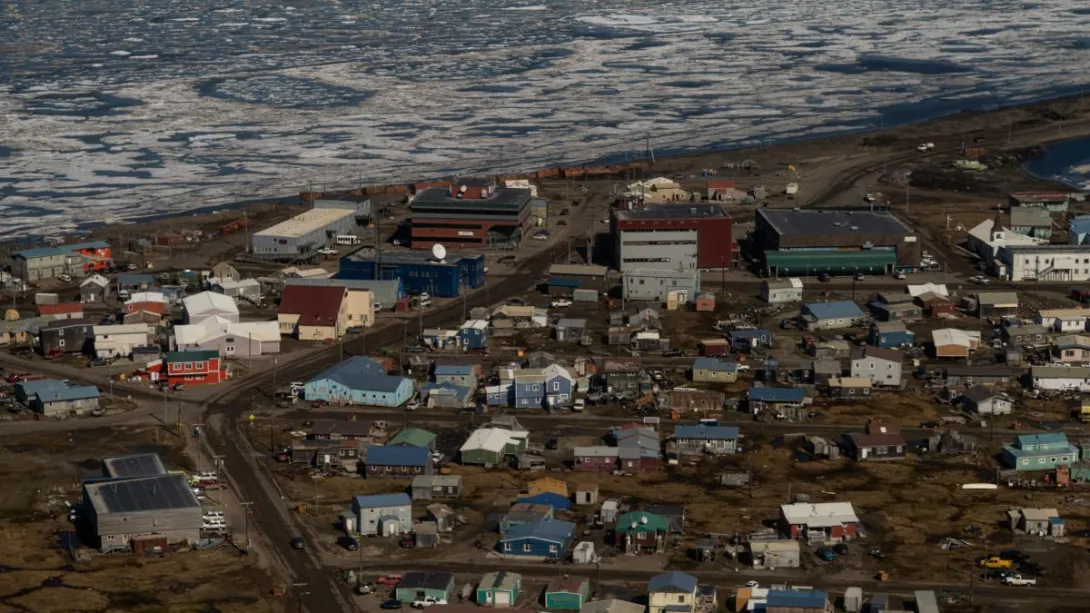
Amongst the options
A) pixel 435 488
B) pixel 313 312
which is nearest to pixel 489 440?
pixel 435 488

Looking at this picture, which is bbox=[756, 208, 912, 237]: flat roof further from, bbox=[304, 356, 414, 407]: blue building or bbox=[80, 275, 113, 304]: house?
bbox=[80, 275, 113, 304]: house

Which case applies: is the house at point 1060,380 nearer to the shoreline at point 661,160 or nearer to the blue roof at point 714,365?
the blue roof at point 714,365

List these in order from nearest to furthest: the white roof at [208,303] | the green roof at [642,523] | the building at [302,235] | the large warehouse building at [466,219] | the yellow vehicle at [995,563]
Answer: the yellow vehicle at [995,563] < the green roof at [642,523] < the white roof at [208,303] < the building at [302,235] < the large warehouse building at [466,219]

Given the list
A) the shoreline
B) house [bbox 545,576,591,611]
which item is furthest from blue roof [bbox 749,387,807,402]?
the shoreline

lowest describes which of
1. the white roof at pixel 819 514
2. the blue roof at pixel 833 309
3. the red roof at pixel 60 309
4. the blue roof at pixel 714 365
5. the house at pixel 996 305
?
the house at pixel 996 305

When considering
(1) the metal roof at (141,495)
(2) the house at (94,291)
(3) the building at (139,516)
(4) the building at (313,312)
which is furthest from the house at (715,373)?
(2) the house at (94,291)

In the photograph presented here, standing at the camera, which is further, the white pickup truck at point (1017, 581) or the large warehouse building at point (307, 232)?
the large warehouse building at point (307, 232)

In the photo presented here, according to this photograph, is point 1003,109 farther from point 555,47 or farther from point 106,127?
point 106,127
